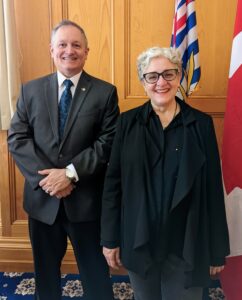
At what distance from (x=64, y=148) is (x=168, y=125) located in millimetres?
530

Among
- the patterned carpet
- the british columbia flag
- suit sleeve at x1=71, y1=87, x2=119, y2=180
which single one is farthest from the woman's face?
the patterned carpet

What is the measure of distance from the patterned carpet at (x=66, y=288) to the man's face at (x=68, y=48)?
1417mm

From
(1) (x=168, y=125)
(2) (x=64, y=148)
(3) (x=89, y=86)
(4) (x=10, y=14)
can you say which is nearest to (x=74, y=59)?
(3) (x=89, y=86)

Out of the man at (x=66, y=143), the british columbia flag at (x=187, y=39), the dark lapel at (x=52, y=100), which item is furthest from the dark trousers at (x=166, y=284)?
the british columbia flag at (x=187, y=39)

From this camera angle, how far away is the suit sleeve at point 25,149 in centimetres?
150

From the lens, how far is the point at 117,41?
203 cm

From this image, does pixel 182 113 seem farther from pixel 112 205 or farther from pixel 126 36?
pixel 126 36

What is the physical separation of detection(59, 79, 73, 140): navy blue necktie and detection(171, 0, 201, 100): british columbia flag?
0.60 m

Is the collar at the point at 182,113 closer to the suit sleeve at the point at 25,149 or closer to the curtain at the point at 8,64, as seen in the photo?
the suit sleeve at the point at 25,149

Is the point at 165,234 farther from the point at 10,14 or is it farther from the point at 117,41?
the point at 10,14

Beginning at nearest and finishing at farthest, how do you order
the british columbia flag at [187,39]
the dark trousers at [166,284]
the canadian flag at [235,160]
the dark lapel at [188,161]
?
1. the dark lapel at [188,161]
2. the dark trousers at [166,284]
3. the canadian flag at [235,160]
4. the british columbia flag at [187,39]


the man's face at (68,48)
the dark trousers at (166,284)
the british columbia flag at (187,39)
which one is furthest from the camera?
the british columbia flag at (187,39)

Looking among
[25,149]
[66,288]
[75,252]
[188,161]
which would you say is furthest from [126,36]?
[66,288]

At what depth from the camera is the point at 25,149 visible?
1518 mm
